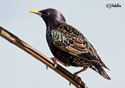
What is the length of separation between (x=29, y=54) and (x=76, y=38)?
6.85 ft

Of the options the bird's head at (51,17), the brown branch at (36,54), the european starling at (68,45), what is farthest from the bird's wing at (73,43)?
the brown branch at (36,54)

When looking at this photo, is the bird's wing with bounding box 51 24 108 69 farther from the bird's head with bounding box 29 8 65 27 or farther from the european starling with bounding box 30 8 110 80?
the bird's head with bounding box 29 8 65 27

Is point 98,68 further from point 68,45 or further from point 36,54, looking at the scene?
point 36,54

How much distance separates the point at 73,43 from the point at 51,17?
674 mm

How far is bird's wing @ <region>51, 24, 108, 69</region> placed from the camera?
12.0 feet

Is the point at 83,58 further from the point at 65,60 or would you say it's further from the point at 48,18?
the point at 48,18

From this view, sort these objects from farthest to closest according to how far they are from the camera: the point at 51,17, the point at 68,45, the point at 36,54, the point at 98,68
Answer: the point at 51,17 < the point at 68,45 < the point at 98,68 < the point at 36,54

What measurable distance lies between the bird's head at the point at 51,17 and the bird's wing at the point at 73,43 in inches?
4.6

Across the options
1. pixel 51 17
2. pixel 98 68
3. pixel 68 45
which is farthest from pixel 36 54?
pixel 51 17

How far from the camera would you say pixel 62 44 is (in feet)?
13.6

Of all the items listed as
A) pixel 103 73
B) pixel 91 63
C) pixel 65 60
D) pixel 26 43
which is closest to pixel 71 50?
pixel 65 60

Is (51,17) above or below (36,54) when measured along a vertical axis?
below

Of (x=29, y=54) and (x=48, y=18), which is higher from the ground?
(x=29, y=54)

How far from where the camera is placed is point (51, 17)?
4453 millimetres
